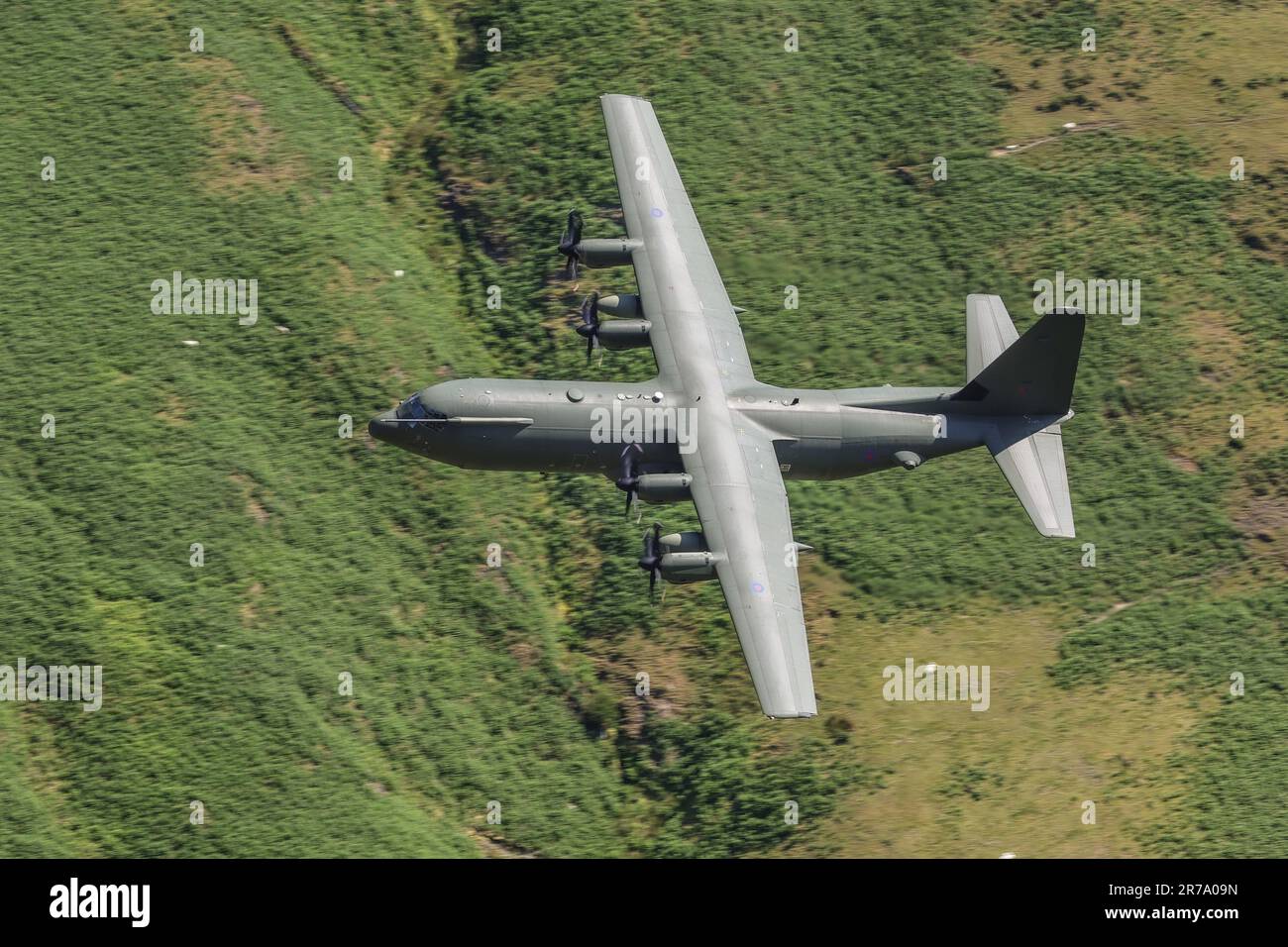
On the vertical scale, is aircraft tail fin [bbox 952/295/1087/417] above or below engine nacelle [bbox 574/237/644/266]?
below

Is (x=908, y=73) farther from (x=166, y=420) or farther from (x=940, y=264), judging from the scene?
(x=166, y=420)

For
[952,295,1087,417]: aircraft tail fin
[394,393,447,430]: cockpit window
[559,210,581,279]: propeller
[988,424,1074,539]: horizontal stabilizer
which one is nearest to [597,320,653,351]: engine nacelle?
[559,210,581,279]: propeller

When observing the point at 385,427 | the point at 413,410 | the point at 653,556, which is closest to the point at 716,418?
the point at 653,556

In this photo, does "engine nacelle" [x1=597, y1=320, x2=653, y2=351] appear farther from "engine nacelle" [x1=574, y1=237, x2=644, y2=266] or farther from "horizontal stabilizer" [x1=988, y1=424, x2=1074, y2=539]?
"horizontal stabilizer" [x1=988, y1=424, x2=1074, y2=539]

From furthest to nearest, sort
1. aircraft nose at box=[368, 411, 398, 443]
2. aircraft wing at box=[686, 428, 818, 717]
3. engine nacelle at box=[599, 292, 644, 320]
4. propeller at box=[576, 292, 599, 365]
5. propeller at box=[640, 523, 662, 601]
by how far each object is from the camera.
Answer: engine nacelle at box=[599, 292, 644, 320] < propeller at box=[576, 292, 599, 365] < aircraft nose at box=[368, 411, 398, 443] < propeller at box=[640, 523, 662, 601] < aircraft wing at box=[686, 428, 818, 717]

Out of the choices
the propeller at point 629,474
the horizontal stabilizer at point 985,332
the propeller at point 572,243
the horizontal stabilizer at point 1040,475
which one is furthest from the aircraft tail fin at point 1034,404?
the propeller at point 572,243

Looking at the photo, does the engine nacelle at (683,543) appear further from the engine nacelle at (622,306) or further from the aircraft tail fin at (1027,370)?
the aircraft tail fin at (1027,370)
